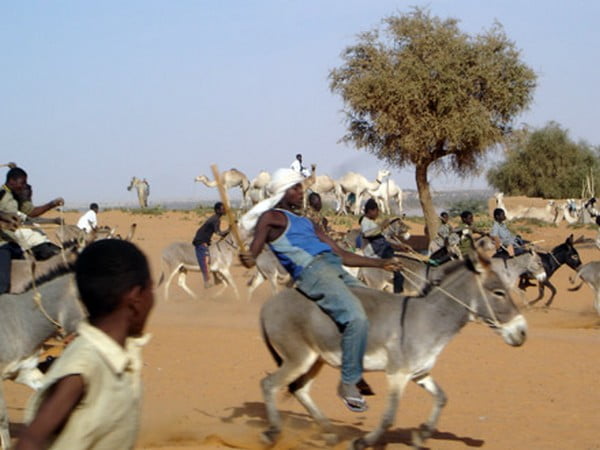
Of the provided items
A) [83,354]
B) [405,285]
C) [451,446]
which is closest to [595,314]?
[405,285]

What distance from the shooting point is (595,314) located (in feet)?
63.4

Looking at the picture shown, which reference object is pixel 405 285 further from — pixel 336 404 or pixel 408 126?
pixel 408 126

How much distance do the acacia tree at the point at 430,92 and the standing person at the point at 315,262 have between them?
77.9 ft

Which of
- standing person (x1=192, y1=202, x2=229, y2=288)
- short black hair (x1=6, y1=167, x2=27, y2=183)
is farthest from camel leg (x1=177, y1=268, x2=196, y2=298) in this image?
short black hair (x1=6, y1=167, x2=27, y2=183)

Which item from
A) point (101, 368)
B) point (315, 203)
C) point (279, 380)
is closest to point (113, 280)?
point (101, 368)

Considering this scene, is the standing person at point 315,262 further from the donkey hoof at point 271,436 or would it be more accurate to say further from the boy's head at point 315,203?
the boy's head at point 315,203

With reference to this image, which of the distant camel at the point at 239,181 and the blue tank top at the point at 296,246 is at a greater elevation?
the blue tank top at the point at 296,246

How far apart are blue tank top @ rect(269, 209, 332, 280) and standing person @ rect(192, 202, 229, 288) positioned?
1290cm

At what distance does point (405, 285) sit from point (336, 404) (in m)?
6.68

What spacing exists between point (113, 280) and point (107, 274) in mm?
31

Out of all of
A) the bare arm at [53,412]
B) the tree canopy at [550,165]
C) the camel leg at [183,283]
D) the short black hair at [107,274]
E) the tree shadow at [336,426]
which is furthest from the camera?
the tree canopy at [550,165]

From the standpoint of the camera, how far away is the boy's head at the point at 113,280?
318cm

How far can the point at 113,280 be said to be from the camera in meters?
3.19

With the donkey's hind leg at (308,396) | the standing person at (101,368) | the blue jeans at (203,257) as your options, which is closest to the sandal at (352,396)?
the donkey's hind leg at (308,396)
